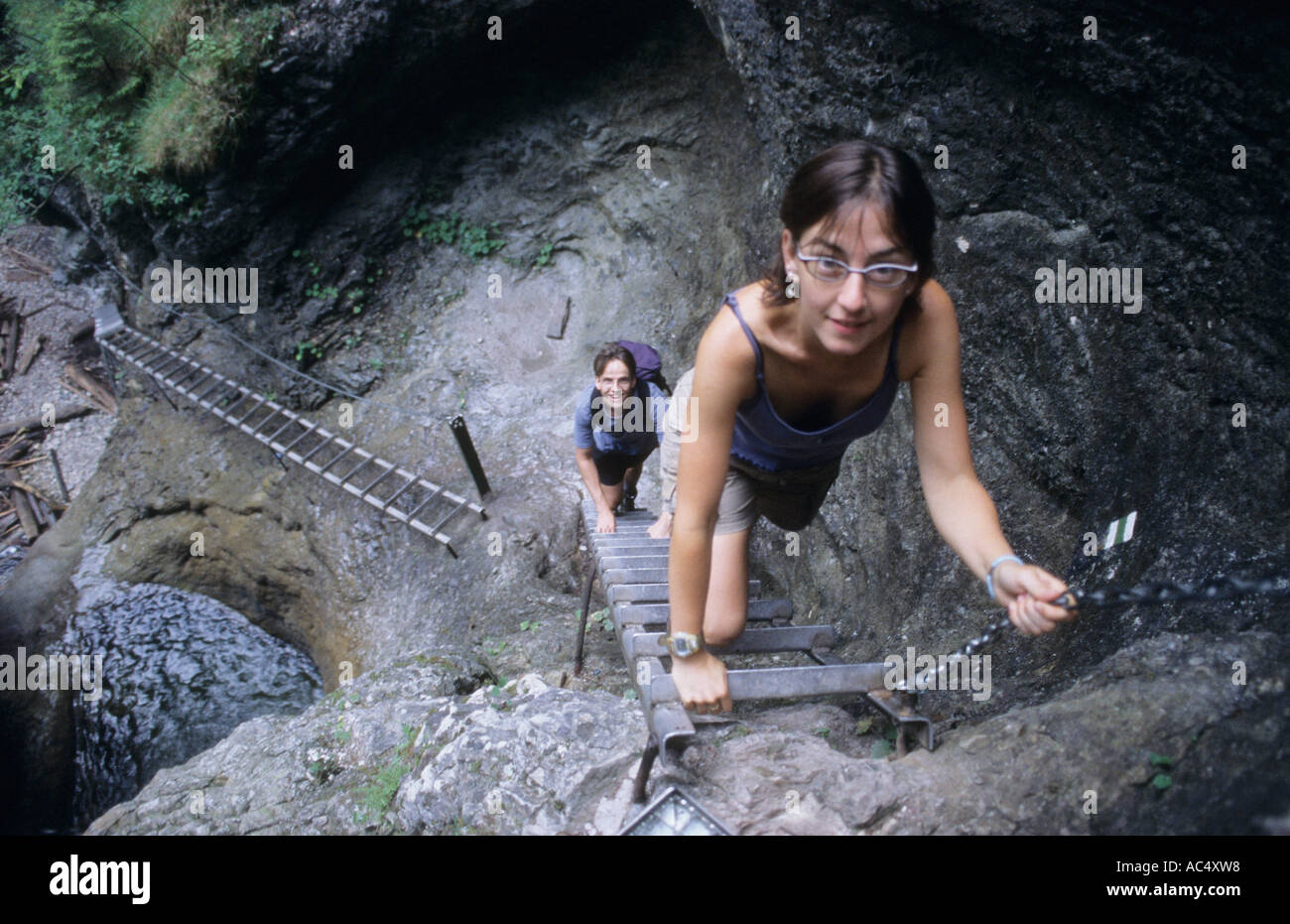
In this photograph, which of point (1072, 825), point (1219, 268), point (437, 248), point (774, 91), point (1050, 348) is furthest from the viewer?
point (437, 248)

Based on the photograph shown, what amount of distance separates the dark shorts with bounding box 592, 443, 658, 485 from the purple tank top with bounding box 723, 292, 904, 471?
8.59 feet

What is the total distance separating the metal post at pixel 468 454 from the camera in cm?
684

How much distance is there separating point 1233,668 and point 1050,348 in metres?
1.77

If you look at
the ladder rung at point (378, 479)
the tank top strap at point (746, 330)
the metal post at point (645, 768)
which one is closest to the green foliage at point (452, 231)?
the ladder rung at point (378, 479)

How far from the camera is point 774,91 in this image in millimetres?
5203

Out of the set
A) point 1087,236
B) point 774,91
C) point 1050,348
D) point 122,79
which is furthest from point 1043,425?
point 122,79

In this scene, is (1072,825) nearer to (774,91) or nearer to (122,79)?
(774,91)

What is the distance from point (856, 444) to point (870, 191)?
3.48 metres

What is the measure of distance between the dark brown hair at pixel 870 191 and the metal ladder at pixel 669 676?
1335mm

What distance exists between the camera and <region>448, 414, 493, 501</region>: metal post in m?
6.84

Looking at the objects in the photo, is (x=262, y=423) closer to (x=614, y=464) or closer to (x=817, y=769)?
(x=614, y=464)

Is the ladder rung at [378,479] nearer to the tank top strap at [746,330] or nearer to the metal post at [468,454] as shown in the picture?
the metal post at [468,454]

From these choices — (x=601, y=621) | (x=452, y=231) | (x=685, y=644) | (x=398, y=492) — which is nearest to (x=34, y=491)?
(x=452, y=231)

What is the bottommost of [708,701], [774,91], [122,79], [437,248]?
[708,701]
